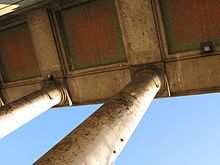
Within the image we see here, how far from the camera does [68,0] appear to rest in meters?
8.32

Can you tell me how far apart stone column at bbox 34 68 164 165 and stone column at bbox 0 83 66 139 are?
135 inches

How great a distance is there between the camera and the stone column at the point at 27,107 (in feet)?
21.3

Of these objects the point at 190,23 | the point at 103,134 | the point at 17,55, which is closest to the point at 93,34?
the point at 190,23

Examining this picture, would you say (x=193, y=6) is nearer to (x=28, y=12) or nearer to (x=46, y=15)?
(x=46, y=15)

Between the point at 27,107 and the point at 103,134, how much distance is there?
4.41 m

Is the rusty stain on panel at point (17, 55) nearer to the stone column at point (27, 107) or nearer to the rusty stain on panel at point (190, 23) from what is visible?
the stone column at point (27, 107)

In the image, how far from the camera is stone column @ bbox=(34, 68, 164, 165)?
2990 millimetres

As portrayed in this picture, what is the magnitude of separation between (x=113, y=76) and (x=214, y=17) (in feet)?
A: 12.4

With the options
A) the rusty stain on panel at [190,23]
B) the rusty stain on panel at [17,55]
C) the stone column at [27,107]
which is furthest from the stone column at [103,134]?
the rusty stain on panel at [17,55]

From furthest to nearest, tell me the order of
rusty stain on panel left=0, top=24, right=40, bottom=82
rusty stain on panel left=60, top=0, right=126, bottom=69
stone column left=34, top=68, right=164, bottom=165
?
rusty stain on panel left=0, top=24, right=40, bottom=82
rusty stain on panel left=60, top=0, right=126, bottom=69
stone column left=34, top=68, right=164, bottom=165

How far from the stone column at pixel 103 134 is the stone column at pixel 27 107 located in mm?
3441

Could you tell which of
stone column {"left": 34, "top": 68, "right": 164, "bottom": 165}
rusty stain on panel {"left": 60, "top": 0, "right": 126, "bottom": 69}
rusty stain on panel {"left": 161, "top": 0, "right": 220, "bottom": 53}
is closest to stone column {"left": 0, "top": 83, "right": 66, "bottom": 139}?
rusty stain on panel {"left": 60, "top": 0, "right": 126, "bottom": 69}

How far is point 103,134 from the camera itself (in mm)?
3590

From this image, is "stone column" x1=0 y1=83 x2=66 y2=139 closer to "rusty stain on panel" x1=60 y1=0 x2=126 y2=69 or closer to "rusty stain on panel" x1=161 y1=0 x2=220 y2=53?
"rusty stain on panel" x1=60 y1=0 x2=126 y2=69
